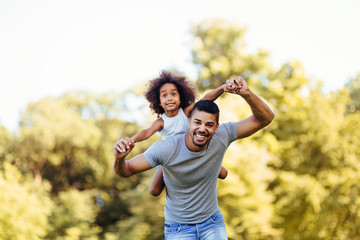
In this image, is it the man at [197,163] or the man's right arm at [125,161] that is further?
the man at [197,163]

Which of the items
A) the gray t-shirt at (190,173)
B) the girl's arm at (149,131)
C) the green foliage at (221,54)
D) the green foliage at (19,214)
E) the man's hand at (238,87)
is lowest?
the gray t-shirt at (190,173)

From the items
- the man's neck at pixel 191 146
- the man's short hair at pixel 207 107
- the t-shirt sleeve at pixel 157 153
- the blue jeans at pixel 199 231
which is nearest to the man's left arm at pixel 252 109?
the man's short hair at pixel 207 107

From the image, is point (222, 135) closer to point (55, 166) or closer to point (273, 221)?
point (273, 221)

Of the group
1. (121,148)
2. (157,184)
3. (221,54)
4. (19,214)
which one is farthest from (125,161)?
(221,54)

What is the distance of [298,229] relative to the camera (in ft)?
40.0

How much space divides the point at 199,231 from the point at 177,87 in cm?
113

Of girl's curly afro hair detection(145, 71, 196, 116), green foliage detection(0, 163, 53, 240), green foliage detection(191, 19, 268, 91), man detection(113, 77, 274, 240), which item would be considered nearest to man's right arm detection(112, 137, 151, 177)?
man detection(113, 77, 274, 240)

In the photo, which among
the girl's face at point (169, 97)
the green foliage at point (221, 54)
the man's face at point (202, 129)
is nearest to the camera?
the man's face at point (202, 129)

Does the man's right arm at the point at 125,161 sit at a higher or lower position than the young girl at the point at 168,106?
lower

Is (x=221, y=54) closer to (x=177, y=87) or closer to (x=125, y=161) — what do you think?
(x=177, y=87)

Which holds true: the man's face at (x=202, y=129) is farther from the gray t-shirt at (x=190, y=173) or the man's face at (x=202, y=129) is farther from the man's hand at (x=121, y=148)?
the man's hand at (x=121, y=148)

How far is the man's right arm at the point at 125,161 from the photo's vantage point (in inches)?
90.8

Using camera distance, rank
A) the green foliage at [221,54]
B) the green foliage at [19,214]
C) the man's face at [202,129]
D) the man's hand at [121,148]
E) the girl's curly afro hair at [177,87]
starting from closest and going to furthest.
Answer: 1. the man's hand at [121,148]
2. the man's face at [202,129]
3. the girl's curly afro hair at [177,87]
4. the green foliage at [19,214]
5. the green foliage at [221,54]

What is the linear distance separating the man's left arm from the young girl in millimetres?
305
